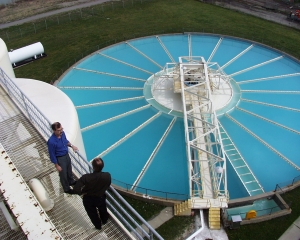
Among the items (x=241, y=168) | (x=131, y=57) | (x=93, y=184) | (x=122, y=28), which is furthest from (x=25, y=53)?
(x=93, y=184)

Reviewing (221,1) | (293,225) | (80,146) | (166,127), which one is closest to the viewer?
(80,146)

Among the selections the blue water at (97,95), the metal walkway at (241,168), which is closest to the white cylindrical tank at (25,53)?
the blue water at (97,95)

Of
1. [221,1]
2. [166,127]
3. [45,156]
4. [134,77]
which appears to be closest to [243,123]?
[166,127]

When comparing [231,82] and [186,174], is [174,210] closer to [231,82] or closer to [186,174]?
[186,174]

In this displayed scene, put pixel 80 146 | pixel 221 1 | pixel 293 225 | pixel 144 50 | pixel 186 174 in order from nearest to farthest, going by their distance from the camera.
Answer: pixel 80 146, pixel 293 225, pixel 186 174, pixel 144 50, pixel 221 1

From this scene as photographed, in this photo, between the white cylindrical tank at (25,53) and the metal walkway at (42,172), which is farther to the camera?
the white cylindrical tank at (25,53)

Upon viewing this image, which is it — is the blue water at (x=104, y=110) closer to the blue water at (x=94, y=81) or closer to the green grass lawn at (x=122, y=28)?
Result: the blue water at (x=94, y=81)
